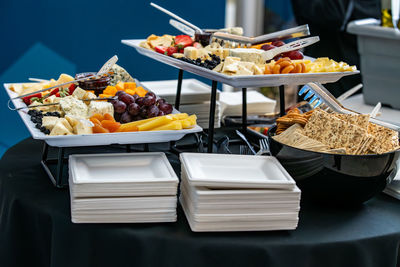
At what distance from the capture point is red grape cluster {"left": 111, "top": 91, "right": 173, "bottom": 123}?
1.46 metres

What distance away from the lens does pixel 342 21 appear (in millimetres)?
3316

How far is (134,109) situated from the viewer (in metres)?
1.46

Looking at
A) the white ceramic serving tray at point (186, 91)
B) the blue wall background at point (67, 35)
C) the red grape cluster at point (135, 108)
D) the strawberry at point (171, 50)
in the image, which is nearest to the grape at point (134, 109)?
the red grape cluster at point (135, 108)

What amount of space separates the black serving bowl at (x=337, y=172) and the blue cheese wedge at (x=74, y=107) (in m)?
0.55

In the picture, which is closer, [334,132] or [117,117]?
[334,132]

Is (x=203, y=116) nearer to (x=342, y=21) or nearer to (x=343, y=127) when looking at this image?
(x=343, y=127)

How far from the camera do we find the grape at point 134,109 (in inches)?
57.4

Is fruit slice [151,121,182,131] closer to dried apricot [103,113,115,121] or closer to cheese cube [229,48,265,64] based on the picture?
dried apricot [103,113,115,121]

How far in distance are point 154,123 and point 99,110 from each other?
6.7 inches

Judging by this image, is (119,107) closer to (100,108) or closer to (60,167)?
(100,108)

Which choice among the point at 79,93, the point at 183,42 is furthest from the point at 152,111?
the point at 183,42

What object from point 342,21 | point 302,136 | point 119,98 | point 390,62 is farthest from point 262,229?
point 342,21

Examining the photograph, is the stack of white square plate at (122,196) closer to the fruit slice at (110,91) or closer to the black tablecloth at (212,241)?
the black tablecloth at (212,241)

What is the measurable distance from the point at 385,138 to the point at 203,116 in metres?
0.82
